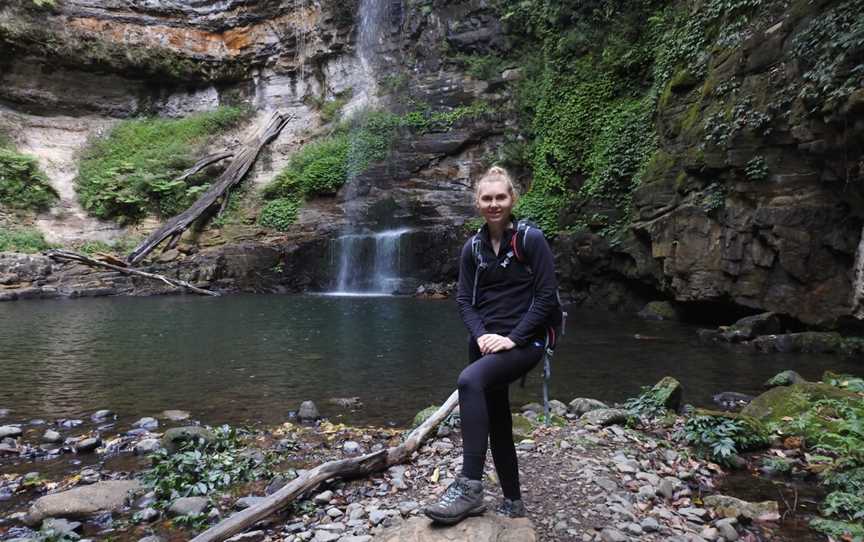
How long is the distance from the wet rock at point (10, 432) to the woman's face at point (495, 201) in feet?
17.8

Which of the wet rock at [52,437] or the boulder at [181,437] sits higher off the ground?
the boulder at [181,437]

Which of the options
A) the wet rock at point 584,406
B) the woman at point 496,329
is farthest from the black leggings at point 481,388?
Answer: the wet rock at point 584,406

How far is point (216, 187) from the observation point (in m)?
23.7

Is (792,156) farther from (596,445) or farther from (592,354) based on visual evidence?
(596,445)

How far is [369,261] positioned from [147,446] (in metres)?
15.4

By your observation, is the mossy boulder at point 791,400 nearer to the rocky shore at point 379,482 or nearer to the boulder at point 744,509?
Answer: the rocky shore at point 379,482

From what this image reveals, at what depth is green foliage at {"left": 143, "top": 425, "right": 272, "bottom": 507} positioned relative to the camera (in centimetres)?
368

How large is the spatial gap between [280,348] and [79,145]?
24.4 meters

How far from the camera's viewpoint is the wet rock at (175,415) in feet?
18.8

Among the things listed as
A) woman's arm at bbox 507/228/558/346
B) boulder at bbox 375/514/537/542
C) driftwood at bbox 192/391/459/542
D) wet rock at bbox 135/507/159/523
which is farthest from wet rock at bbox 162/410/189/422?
woman's arm at bbox 507/228/558/346

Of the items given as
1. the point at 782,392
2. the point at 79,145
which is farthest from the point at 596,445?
the point at 79,145

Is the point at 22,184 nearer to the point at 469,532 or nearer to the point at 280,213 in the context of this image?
the point at 280,213

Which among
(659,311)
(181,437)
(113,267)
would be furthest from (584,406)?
(113,267)

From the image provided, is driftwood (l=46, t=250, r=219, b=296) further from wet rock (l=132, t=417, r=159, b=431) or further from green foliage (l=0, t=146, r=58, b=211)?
wet rock (l=132, t=417, r=159, b=431)
